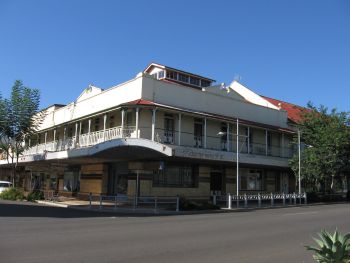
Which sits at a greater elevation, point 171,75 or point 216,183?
point 171,75

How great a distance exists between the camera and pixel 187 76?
39719 millimetres

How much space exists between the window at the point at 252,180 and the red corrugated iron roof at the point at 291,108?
703 cm

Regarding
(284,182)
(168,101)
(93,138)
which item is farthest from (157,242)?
(284,182)

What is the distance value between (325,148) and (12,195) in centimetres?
2470

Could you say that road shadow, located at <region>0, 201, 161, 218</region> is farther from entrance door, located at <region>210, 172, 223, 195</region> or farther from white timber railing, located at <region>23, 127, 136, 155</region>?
entrance door, located at <region>210, 172, 223, 195</region>

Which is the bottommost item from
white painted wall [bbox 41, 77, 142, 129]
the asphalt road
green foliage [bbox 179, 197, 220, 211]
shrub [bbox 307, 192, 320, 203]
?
the asphalt road

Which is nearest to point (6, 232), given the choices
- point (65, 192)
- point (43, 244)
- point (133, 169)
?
point (43, 244)

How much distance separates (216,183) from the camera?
108ft

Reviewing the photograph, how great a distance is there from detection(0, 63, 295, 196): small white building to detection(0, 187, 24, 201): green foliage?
11.2ft

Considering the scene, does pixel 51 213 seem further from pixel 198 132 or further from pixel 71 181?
pixel 71 181

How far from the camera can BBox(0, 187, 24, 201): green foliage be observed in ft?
109

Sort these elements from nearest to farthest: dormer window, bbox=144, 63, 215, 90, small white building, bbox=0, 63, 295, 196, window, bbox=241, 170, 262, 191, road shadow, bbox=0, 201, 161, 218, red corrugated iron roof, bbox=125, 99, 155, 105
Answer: road shadow, bbox=0, 201, 161, 218, red corrugated iron roof, bbox=125, 99, 155, 105, small white building, bbox=0, 63, 295, 196, window, bbox=241, 170, 262, 191, dormer window, bbox=144, 63, 215, 90

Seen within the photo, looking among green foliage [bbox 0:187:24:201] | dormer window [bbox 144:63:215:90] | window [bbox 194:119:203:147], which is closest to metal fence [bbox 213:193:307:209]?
window [bbox 194:119:203:147]

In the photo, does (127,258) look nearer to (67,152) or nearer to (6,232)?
(6,232)
